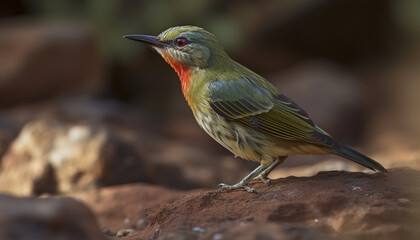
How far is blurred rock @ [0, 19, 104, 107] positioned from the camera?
1328 centimetres

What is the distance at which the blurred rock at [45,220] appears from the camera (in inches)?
127

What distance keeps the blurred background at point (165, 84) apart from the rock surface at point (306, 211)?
254cm

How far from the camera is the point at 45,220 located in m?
3.29

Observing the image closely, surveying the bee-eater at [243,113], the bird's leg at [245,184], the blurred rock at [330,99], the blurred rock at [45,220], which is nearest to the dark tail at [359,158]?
the bee-eater at [243,113]

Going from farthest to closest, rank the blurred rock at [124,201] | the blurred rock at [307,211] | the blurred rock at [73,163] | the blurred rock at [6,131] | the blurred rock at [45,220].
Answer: the blurred rock at [6,131]
the blurred rock at [73,163]
the blurred rock at [124,201]
the blurred rock at [307,211]
the blurred rock at [45,220]

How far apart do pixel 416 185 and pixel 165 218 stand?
1.93 meters

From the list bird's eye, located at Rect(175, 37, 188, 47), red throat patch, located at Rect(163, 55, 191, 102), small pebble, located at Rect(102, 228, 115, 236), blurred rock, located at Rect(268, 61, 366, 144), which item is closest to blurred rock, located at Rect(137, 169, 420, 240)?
small pebble, located at Rect(102, 228, 115, 236)

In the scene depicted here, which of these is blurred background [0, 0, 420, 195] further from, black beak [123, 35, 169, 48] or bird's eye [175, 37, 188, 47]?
bird's eye [175, 37, 188, 47]

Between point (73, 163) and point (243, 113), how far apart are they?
10.2ft

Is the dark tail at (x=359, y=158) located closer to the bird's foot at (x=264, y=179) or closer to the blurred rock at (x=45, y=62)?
the bird's foot at (x=264, y=179)

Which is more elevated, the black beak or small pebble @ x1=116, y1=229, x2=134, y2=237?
the black beak

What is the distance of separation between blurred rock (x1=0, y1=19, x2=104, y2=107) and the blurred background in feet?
0.08

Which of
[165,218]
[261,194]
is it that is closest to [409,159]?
[261,194]

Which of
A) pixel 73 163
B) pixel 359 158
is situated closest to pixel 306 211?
pixel 359 158
